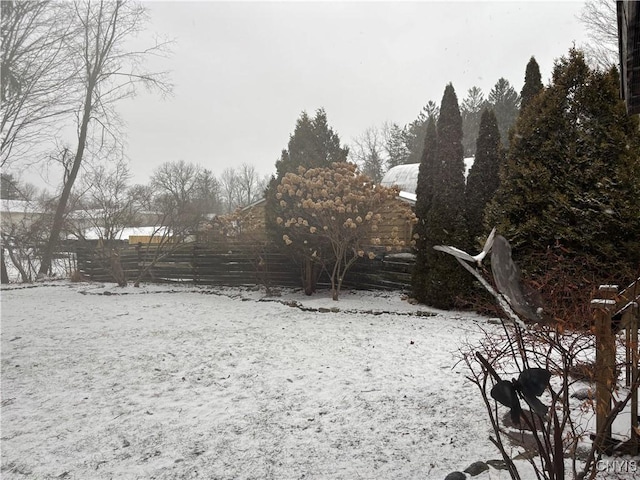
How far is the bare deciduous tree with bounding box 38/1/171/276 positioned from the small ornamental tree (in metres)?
9.40

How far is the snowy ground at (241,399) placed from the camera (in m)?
2.44

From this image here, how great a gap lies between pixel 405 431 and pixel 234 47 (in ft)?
40.8

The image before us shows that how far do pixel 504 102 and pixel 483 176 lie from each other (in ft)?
76.9

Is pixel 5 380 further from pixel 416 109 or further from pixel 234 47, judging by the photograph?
pixel 416 109

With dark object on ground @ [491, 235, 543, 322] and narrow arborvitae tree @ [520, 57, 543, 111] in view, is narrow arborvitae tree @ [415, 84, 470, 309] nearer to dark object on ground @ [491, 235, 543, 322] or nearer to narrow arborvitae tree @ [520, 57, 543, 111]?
narrow arborvitae tree @ [520, 57, 543, 111]

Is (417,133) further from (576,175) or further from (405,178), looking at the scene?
(576,175)

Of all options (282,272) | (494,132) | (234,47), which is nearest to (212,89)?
(234,47)

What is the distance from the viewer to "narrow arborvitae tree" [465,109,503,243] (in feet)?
23.8

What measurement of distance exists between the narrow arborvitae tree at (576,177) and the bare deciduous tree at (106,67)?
12997 millimetres

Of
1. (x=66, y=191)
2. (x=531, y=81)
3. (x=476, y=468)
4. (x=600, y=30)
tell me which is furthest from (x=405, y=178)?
(x=476, y=468)

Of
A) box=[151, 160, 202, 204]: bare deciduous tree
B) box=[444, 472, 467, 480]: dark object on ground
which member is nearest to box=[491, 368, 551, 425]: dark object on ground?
box=[444, 472, 467, 480]: dark object on ground

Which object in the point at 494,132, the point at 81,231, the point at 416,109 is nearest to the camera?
the point at 494,132

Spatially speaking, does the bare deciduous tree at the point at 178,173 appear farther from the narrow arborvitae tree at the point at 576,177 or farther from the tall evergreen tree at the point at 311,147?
the narrow arborvitae tree at the point at 576,177

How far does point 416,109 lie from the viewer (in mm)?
33469
